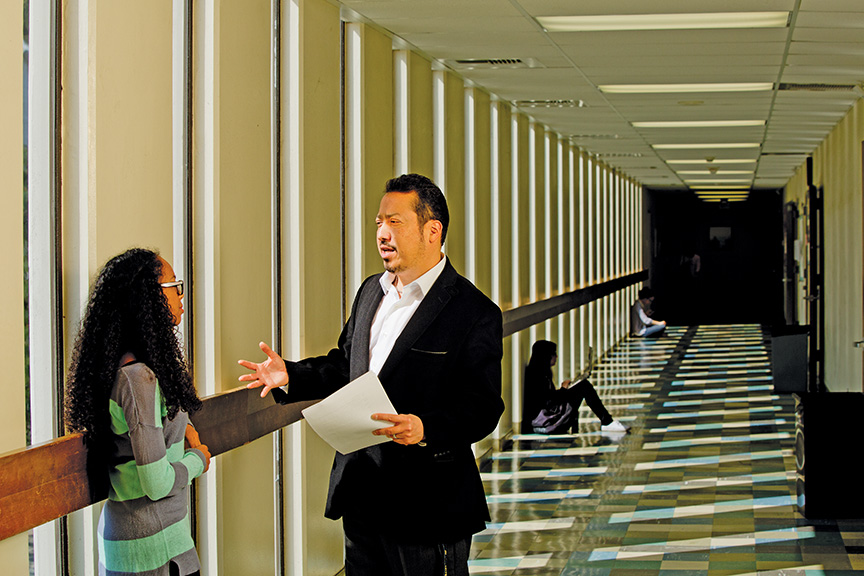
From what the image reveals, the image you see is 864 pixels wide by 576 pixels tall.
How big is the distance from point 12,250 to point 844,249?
29.6 feet

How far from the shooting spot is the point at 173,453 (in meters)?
2.93

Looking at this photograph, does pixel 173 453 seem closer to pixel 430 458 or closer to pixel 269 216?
pixel 430 458

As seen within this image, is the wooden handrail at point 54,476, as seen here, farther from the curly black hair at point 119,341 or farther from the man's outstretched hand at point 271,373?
the man's outstretched hand at point 271,373

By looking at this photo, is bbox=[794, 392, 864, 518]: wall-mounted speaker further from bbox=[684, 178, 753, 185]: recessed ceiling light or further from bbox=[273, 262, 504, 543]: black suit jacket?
bbox=[684, 178, 753, 185]: recessed ceiling light

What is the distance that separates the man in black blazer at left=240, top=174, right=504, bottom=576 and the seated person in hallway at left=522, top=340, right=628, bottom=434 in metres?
6.60

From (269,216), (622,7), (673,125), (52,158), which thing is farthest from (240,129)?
(673,125)

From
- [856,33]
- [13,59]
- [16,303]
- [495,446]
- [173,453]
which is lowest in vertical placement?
[495,446]

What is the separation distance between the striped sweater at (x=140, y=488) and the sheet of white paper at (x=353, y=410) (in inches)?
20.1

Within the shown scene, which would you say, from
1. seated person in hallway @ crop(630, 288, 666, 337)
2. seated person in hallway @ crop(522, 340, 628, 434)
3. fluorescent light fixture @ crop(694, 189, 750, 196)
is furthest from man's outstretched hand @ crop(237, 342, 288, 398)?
fluorescent light fixture @ crop(694, 189, 750, 196)

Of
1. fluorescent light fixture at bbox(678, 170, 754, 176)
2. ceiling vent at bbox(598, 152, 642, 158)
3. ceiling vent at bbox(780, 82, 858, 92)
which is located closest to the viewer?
ceiling vent at bbox(780, 82, 858, 92)

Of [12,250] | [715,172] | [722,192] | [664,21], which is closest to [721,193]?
[722,192]

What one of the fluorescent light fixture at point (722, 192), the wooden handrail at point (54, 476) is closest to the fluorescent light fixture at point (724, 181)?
the fluorescent light fixture at point (722, 192)

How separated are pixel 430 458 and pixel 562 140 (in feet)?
33.4

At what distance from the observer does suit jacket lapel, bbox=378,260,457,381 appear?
9.02 ft
